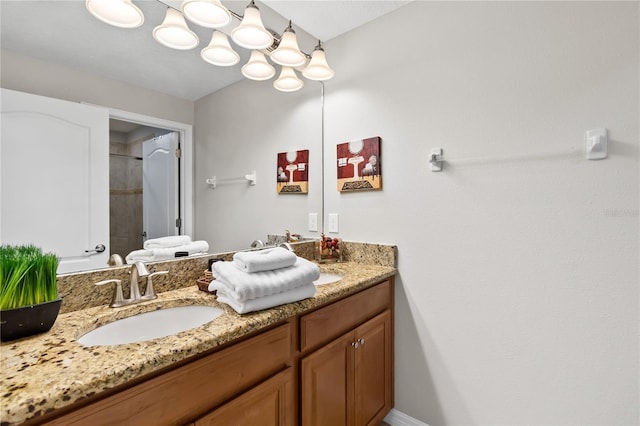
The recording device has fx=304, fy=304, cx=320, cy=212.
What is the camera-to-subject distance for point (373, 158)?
1.80 m

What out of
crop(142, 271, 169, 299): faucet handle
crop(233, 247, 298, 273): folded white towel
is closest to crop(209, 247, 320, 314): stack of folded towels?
crop(233, 247, 298, 273): folded white towel

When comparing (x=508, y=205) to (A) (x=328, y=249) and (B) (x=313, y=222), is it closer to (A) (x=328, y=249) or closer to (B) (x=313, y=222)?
(A) (x=328, y=249)

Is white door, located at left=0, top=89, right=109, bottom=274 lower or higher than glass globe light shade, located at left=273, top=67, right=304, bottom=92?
lower

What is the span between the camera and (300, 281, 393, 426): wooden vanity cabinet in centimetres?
119

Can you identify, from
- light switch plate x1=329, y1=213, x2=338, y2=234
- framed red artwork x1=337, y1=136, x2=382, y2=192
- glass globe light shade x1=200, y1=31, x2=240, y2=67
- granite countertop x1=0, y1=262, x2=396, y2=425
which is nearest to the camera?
granite countertop x1=0, y1=262, x2=396, y2=425

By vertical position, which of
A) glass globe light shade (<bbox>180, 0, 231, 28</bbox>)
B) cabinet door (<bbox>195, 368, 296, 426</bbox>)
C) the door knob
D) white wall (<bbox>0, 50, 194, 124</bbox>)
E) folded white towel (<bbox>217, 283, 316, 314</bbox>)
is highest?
glass globe light shade (<bbox>180, 0, 231, 28</bbox>)

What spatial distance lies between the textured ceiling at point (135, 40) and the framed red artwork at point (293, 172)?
1.83ft

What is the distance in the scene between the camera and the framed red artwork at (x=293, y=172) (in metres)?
1.90

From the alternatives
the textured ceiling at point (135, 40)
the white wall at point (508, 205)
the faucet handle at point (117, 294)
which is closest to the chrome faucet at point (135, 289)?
the faucet handle at point (117, 294)

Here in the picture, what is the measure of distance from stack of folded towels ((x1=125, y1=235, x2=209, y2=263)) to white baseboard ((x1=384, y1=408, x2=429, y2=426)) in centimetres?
140

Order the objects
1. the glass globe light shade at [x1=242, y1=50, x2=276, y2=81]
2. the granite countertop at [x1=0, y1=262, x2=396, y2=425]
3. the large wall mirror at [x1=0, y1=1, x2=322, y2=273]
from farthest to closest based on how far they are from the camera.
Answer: the glass globe light shade at [x1=242, y1=50, x2=276, y2=81]
the large wall mirror at [x1=0, y1=1, x2=322, y2=273]
the granite countertop at [x1=0, y1=262, x2=396, y2=425]

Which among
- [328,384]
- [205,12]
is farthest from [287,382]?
[205,12]

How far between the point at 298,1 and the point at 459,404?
90.3 inches

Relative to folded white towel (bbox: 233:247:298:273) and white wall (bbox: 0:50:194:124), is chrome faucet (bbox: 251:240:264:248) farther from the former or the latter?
white wall (bbox: 0:50:194:124)
